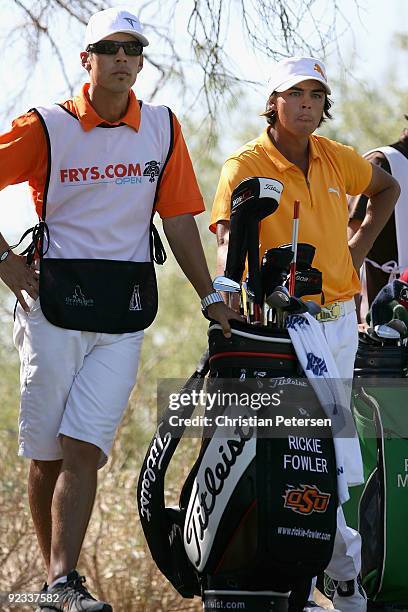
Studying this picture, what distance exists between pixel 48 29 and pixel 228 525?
3101mm

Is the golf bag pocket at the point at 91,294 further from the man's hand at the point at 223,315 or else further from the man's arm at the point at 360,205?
the man's arm at the point at 360,205

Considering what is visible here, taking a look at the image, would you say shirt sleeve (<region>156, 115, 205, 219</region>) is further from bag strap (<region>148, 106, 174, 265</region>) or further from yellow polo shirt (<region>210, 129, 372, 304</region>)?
yellow polo shirt (<region>210, 129, 372, 304</region>)

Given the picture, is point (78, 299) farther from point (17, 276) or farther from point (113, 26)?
point (113, 26)

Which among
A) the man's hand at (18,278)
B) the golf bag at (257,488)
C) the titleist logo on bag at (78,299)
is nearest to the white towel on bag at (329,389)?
the golf bag at (257,488)

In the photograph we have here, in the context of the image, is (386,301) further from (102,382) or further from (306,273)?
(102,382)

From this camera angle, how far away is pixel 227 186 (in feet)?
19.3

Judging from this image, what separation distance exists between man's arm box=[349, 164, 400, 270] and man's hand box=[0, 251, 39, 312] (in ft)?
5.93

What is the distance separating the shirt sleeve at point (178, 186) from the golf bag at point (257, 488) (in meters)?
0.69

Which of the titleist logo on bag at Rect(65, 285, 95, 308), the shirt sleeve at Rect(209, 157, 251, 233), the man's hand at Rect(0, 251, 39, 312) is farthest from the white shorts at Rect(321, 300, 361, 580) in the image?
the man's hand at Rect(0, 251, 39, 312)

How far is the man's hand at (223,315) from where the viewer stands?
5.04 m

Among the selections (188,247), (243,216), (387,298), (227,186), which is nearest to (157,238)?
(188,247)

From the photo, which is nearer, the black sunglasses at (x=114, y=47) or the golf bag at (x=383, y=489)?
the black sunglasses at (x=114, y=47)

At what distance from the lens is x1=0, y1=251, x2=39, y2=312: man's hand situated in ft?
17.3

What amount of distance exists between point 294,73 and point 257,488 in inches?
82.4
